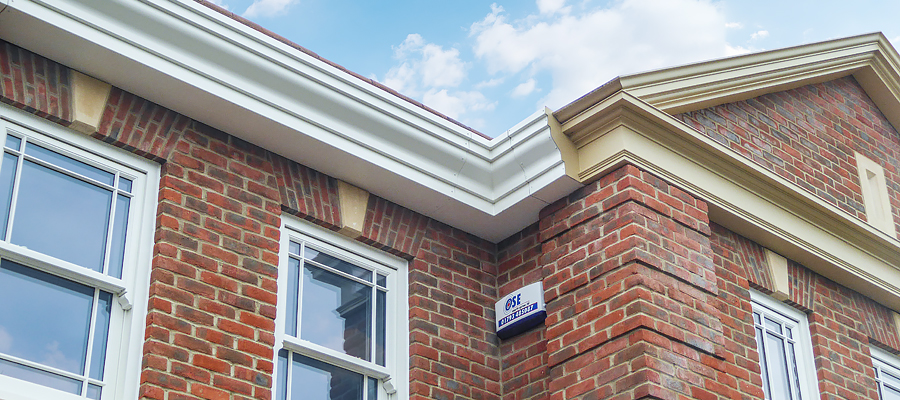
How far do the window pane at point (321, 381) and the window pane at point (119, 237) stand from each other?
1257 millimetres

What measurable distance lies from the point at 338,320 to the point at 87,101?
2145 mm

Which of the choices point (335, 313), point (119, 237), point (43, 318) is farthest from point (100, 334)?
point (335, 313)

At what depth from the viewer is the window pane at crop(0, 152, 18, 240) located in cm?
572

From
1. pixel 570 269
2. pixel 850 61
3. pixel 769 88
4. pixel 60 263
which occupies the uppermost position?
pixel 850 61

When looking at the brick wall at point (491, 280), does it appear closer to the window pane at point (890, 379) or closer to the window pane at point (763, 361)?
the window pane at point (763, 361)

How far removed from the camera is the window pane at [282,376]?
643cm

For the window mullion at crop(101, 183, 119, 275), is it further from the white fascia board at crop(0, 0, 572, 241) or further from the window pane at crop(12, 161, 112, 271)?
the white fascia board at crop(0, 0, 572, 241)

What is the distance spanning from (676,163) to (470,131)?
59.9 inches

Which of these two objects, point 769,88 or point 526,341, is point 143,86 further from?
point 769,88

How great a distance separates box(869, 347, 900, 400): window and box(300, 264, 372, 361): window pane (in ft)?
14.6

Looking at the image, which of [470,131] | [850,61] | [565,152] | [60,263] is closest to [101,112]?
[60,263]

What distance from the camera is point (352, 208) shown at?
7.34 meters

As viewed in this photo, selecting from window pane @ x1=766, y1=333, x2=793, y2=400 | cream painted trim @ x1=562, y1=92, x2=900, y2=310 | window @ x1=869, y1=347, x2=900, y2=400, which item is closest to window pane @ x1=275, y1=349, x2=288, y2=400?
cream painted trim @ x1=562, y1=92, x2=900, y2=310

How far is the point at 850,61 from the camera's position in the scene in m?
9.99
